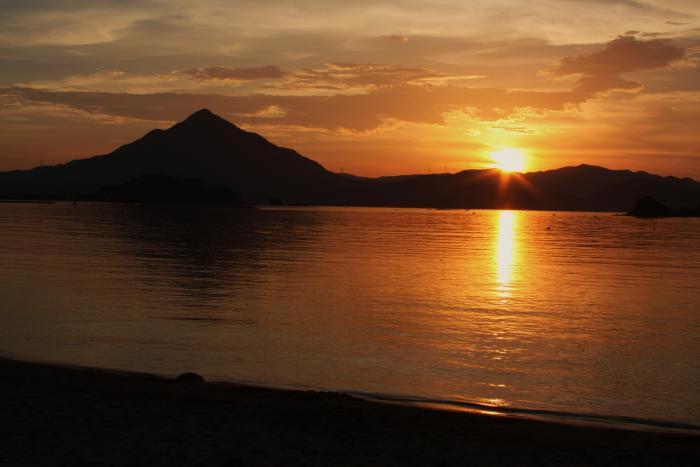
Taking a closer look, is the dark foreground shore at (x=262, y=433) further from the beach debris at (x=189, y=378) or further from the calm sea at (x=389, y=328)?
the calm sea at (x=389, y=328)

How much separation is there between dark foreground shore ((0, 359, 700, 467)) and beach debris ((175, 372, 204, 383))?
1.35ft

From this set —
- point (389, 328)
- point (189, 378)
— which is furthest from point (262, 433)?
point (389, 328)

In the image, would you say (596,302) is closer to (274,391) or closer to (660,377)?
(660,377)

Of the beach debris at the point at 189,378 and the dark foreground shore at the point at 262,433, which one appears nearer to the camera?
the dark foreground shore at the point at 262,433

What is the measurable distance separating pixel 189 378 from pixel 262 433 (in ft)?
14.7

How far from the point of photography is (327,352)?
19.8 meters

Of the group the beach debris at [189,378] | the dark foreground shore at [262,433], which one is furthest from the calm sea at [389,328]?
the dark foreground shore at [262,433]

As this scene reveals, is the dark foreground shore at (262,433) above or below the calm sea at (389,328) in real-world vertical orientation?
above

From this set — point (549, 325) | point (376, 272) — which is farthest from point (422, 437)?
point (376, 272)

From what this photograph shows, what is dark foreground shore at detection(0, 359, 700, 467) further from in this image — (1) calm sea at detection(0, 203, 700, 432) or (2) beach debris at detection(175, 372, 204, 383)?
(1) calm sea at detection(0, 203, 700, 432)

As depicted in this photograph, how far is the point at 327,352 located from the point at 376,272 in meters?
23.6

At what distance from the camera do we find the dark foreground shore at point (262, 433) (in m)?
10.4

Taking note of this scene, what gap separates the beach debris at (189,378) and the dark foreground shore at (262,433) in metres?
0.41

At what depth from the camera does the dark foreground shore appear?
34.2 feet
